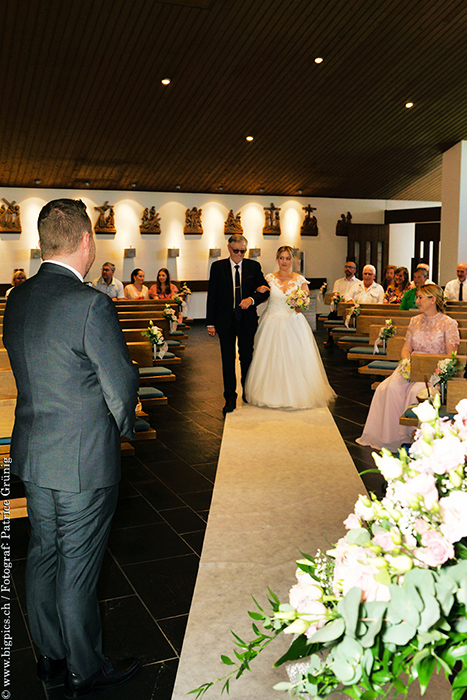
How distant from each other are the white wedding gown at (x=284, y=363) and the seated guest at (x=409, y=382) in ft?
4.25

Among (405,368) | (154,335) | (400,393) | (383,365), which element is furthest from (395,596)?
(383,365)

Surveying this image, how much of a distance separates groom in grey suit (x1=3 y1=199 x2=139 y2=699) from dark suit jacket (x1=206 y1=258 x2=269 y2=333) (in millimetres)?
4405

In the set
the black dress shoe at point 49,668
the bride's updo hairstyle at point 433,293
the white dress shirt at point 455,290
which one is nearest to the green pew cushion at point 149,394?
the bride's updo hairstyle at point 433,293

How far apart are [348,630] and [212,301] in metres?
5.69

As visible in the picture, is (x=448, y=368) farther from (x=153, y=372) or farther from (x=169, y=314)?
(x=169, y=314)

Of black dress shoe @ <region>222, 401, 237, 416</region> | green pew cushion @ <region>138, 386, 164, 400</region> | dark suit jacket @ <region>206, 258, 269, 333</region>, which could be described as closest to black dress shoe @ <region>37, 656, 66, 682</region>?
green pew cushion @ <region>138, 386, 164, 400</region>

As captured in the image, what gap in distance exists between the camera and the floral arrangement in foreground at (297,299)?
6.78 meters

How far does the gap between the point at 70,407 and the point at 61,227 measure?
1.87 ft

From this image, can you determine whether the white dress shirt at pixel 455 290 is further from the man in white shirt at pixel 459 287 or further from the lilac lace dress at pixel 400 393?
the lilac lace dress at pixel 400 393

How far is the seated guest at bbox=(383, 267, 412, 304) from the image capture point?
10133 mm

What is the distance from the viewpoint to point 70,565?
211cm

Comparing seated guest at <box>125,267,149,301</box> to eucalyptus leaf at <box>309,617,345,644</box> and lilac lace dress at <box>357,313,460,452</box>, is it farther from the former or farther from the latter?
eucalyptus leaf at <box>309,617,345,644</box>

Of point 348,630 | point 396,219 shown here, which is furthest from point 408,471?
point 396,219

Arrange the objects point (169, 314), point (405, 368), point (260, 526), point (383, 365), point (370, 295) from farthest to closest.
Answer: point (370, 295)
point (169, 314)
point (383, 365)
point (405, 368)
point (260, 526)
